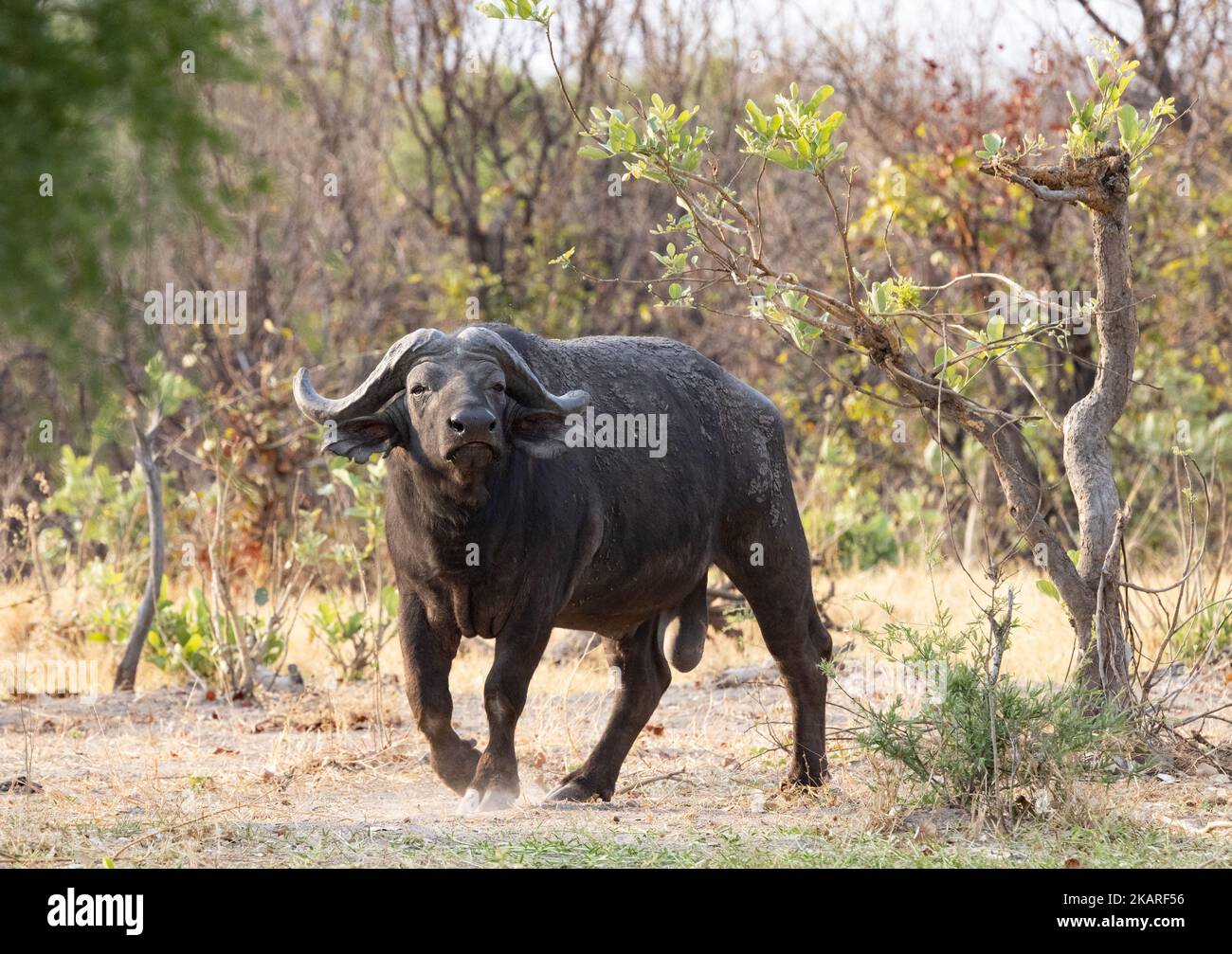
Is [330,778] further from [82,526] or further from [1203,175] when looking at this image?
[1203,175]

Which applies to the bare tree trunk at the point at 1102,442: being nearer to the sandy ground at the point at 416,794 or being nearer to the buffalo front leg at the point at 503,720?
the sandy ground at the point at 416,794

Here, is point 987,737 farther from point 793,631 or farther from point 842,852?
point 793,631

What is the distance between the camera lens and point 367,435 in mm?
5945

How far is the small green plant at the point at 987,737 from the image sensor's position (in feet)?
18.0

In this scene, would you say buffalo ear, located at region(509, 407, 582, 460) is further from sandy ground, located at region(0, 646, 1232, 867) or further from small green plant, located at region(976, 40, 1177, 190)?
small green plant, located at region(976, 40, 1177, 190)

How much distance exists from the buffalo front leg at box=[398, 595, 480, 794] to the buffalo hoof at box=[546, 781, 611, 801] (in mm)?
406

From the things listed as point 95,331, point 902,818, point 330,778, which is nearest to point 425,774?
point 330,778

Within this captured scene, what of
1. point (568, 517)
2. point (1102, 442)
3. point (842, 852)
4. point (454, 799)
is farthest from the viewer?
point (1102, 442)

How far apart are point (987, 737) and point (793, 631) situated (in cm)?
157

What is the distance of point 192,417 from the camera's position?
12.3m

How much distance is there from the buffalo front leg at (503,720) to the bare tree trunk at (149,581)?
360 centimetres

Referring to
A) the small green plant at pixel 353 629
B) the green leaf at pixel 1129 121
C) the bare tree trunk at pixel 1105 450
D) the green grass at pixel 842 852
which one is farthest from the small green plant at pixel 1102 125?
the small green plant at pixel 353 629

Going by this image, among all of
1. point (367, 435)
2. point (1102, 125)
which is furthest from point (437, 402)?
point (1102, 125)

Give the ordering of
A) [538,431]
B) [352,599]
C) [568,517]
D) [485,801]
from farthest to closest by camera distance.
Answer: [352,599] < [568,517] < [538,431] < [485,801]
